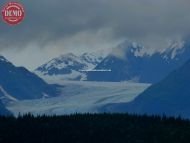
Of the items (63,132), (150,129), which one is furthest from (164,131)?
(63,132)

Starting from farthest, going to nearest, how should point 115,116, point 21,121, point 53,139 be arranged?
1. point 115,116
2. point 21,121
3. point 53,139

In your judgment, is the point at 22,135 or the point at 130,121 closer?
the point at 22,135

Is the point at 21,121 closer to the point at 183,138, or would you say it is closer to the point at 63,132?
the point at 63,132

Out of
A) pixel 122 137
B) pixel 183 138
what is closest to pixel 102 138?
pixel 122 137

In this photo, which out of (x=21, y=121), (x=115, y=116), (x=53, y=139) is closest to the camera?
(x=53, y=139)

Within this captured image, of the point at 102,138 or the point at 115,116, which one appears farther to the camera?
the point at 115,116

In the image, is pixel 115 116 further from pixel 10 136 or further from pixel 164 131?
pixel 10 136
